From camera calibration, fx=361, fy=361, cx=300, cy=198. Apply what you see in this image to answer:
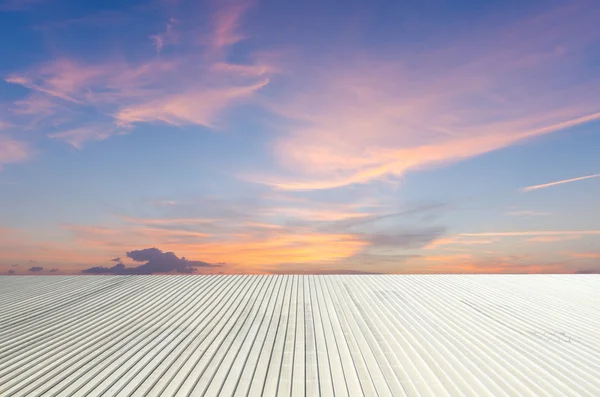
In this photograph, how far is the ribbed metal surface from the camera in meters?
8.74

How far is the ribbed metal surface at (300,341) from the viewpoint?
28.7ft

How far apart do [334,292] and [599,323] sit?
1111cm

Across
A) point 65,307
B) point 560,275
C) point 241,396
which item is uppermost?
point 560,275

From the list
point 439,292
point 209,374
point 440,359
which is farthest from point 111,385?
point 439,292

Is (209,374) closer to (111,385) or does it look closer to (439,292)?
(111,385)

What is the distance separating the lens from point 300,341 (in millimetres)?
11406

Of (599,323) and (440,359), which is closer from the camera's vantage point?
(440,359)

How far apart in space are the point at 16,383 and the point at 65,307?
324 inches

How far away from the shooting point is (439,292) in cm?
1919

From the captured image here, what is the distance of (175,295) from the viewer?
18250 millimetres

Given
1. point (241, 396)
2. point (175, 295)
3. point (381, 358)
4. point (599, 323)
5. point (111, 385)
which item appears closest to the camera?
point (241, 396)

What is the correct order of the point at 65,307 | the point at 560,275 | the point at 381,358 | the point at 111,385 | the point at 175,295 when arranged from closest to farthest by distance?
1. the point at 111,385
2. the point at 381,358
3. the point at 65,307
4. the point at 175,295
5. the point at 560,275

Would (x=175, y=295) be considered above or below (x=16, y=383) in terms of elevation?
above

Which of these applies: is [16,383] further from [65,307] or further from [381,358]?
[381,358]
